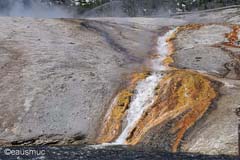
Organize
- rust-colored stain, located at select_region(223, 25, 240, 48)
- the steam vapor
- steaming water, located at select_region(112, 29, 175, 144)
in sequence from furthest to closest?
the steam vapor
rust-colored stain, located at select_region(223, 25, 240, 48)
steaming water, located at select_region(112, 29, 175, 144)

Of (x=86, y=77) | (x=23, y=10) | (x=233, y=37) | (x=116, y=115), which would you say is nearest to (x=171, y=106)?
(x=116, y=115)

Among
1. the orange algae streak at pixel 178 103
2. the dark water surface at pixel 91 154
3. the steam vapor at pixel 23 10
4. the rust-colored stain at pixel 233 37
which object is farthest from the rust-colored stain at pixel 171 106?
the steam vapor at pixel 23 10

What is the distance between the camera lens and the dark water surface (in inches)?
673

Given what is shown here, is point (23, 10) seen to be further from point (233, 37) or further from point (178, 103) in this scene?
point (178, 103)

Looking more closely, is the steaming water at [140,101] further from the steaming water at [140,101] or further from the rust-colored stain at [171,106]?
the rust-colored stain at [171,106]

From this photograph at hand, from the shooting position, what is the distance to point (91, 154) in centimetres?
1775

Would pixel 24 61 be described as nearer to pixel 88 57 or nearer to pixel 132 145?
pixel 88 57

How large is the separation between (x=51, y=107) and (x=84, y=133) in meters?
2.09

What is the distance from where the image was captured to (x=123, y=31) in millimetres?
34531

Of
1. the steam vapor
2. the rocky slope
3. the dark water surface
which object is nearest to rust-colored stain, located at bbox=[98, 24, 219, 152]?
the rocky slope

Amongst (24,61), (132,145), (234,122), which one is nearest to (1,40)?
(24,61)

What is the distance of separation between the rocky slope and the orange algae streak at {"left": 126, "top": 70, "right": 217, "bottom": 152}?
0.62ft

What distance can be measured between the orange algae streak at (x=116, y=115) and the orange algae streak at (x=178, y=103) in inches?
34.7

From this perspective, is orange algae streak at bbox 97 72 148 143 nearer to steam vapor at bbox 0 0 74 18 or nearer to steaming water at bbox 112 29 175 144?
steaming water at bbox 112 29 175 144
